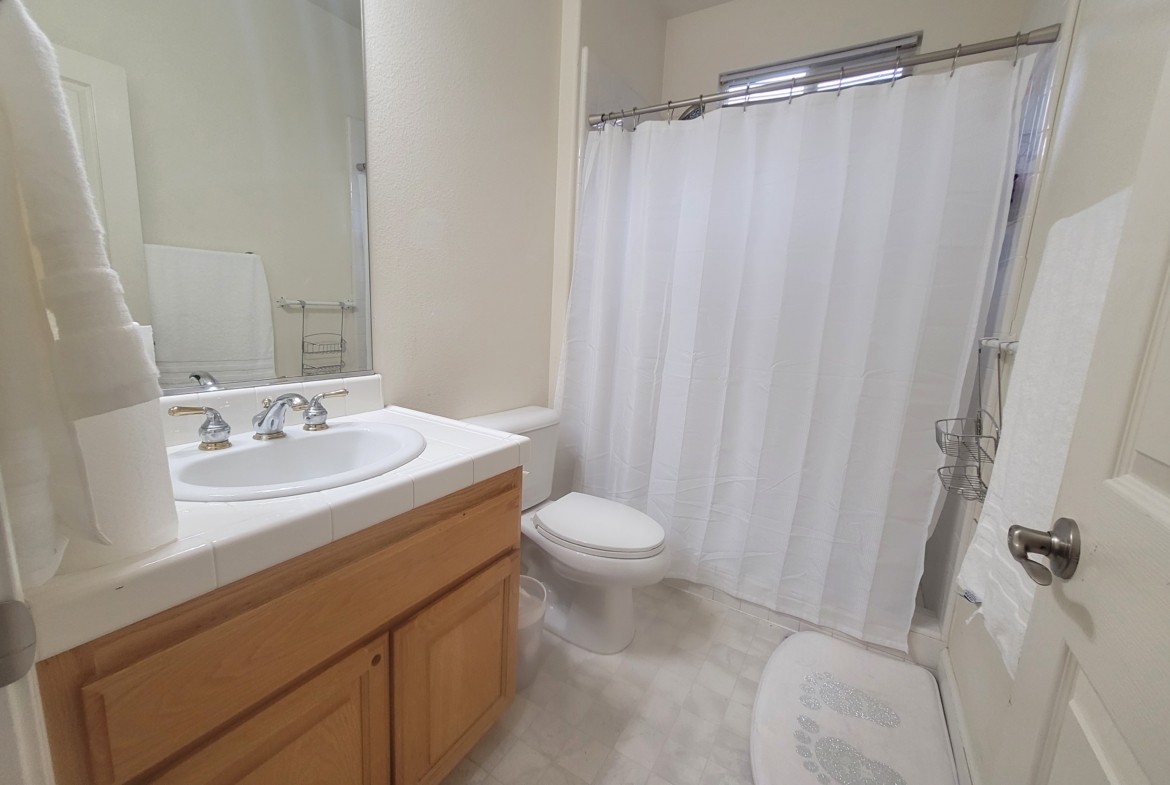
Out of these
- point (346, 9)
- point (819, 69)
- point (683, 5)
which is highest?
point (683, 5)

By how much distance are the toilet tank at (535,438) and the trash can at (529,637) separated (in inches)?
12.9

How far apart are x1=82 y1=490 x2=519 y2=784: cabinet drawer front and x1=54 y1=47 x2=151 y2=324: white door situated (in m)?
0.66

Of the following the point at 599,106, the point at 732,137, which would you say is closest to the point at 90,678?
the point at 732,137

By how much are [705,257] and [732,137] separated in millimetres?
399

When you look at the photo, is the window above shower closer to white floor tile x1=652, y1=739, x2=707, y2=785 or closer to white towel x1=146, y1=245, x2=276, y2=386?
white towel x1=146, y1=245, x2=276, y2=386

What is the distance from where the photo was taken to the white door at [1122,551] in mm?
381

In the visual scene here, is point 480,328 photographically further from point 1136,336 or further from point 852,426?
point 1136,336

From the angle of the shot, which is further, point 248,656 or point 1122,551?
point 248,656

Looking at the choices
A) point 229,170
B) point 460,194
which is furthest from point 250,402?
point 460,194

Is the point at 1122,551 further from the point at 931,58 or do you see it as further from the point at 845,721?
the point at 931,58

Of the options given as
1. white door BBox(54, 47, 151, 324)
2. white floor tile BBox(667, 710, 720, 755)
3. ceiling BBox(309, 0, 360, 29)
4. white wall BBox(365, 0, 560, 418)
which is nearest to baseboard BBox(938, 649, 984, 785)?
white floor tile BBox(667, 710, 720, 755)

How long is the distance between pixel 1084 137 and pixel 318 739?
183 cm

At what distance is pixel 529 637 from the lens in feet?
4.23

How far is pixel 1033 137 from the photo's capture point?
1.18 meters
